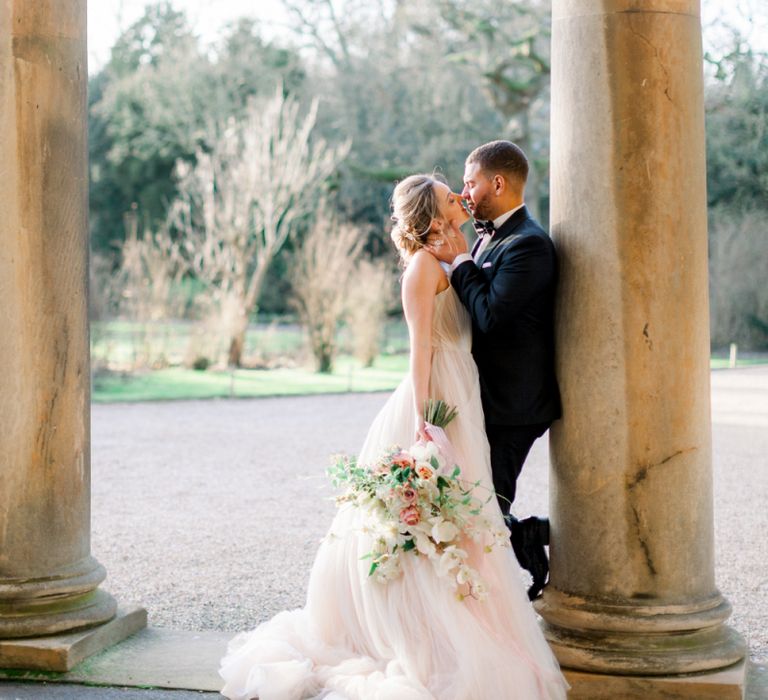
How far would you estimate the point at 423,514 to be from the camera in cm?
375

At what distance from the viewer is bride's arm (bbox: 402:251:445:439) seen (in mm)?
3902

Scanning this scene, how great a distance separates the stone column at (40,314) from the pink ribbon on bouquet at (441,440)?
1455 millimetres

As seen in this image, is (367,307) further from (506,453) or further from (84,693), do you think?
(84,693)

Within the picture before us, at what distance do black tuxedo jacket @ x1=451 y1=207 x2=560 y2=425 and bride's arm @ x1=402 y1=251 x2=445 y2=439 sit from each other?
0.32 feet

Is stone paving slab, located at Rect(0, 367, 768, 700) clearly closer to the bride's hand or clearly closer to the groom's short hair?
the bride's hand

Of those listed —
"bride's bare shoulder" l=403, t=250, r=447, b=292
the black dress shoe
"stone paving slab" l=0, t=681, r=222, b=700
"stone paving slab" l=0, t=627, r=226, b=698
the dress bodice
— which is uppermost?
"bride's bare shoulder" l=403, t=250, r=447, b=292

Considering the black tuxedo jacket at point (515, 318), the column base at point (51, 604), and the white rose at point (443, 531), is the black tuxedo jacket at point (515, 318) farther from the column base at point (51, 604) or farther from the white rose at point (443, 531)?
the column base at point (51, 604)

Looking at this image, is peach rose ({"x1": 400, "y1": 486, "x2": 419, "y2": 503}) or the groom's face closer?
peach rose ({"x1": 400, "y1": 486, "x2": 419, "y2": 503})

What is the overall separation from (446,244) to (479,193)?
0.22 metres

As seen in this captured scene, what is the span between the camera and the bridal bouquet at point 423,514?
3732 mm

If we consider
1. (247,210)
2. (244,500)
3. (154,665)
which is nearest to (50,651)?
(154,665)

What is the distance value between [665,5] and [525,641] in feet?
7.20

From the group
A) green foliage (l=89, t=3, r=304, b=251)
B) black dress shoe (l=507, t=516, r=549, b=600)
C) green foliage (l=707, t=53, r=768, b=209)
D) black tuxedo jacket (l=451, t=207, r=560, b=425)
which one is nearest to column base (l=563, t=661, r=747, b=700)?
black dress shoe (l=507, t=516, r=549, b=600)

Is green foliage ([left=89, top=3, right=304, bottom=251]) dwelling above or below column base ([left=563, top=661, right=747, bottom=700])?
above
